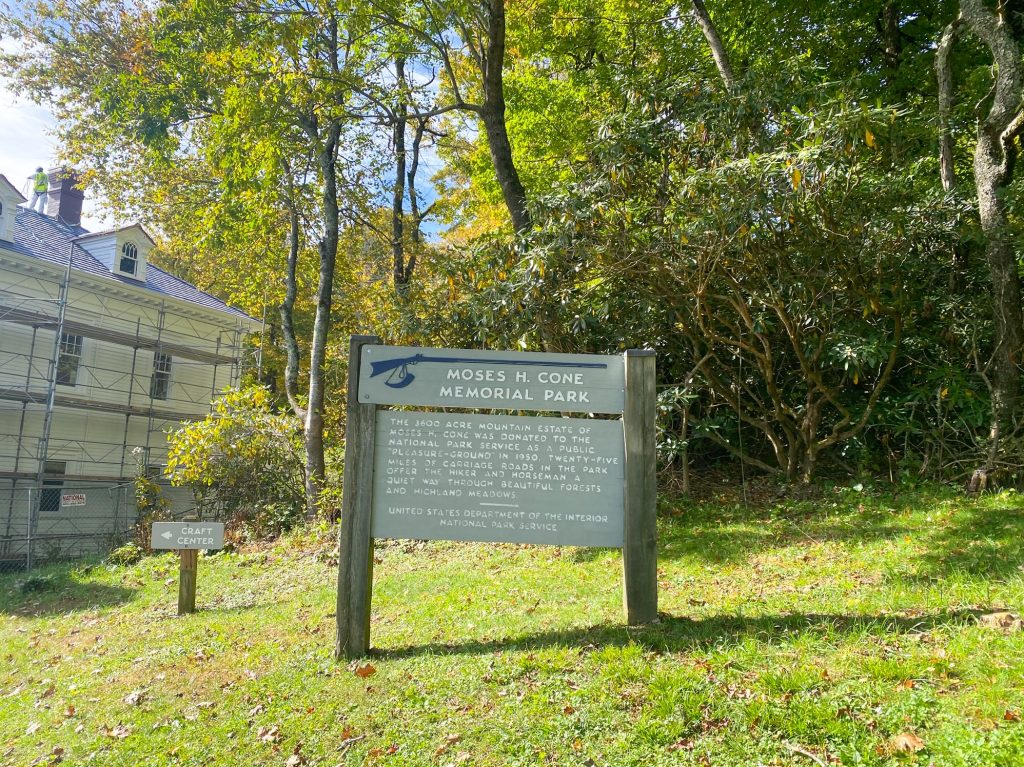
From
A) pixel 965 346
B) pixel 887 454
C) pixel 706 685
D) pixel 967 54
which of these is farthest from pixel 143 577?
pixel 967 54

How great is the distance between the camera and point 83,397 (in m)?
20.0

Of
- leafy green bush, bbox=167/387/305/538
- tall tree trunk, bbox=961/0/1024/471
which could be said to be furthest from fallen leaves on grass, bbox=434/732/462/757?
leafy green bush, bbox=167/387/305/538

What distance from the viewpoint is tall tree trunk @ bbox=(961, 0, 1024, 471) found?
764 centimetres

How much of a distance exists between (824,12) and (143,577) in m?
16.2

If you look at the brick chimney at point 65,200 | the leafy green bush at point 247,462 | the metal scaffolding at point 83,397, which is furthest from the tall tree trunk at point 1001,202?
the brick chimney at point 65,200

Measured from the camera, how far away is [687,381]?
9070 mm

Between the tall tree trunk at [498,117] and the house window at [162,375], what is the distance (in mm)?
16220

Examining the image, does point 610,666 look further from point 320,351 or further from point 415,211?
point 415,211

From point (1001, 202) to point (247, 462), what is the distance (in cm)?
1534

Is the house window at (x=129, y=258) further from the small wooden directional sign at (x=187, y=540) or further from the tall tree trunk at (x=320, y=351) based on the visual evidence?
the small wooden directional sign at (x=187, y=540)

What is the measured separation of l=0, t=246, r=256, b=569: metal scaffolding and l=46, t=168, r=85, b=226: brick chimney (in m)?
5.30

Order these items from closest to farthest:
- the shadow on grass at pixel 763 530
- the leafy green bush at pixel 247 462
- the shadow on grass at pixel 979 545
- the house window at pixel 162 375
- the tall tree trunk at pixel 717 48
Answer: the shadow on grass at pixel 979 545 → the shadow on grass at pixel 763 530 → the tall tree trunk at pixel 717 48 → the leafy green bush at pixel 247 462 → the house window at pixel 162 375

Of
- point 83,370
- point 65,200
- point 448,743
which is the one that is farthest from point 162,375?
point 448,743

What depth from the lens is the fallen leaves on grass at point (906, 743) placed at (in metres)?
3.23
